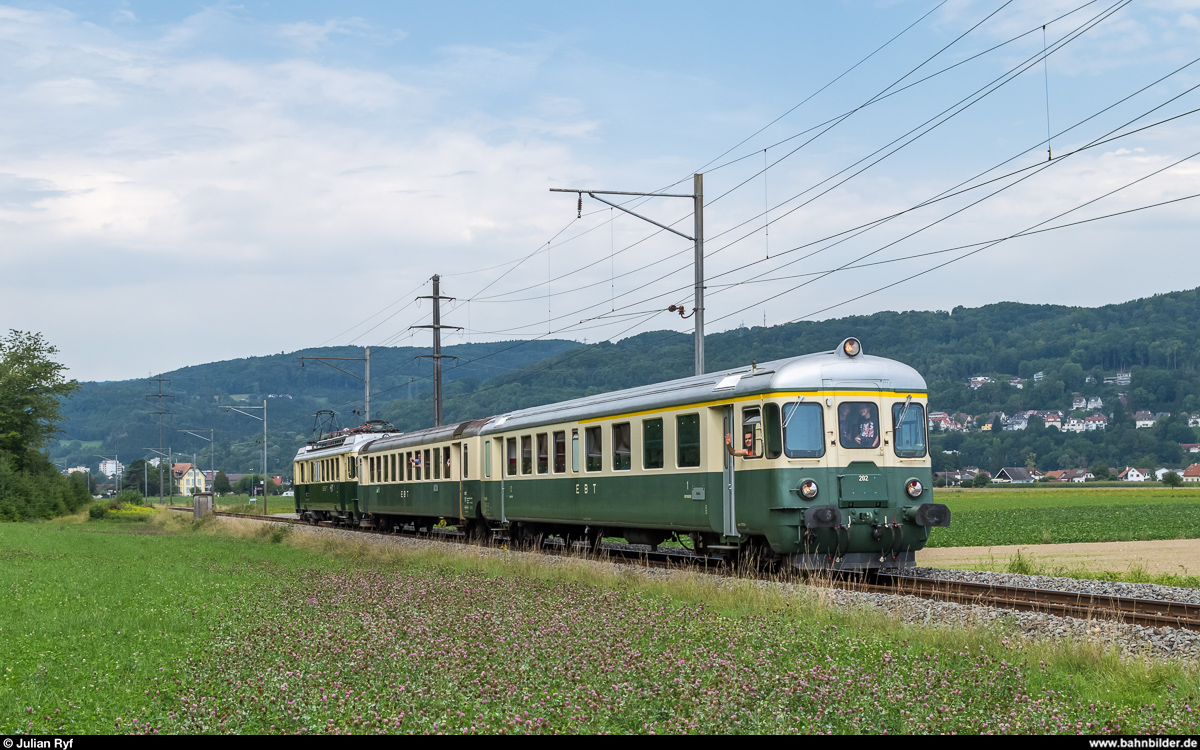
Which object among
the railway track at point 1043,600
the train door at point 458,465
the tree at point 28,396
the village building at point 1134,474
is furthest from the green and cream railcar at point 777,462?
the village building at point 1134,474

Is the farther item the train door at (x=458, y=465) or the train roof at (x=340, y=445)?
the train roof at (x=340, y=445)

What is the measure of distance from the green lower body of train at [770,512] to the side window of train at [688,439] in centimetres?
25

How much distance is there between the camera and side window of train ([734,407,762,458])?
16344 millimetres

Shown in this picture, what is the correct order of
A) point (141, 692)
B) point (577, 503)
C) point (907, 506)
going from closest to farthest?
1. point (141, 692)
2. point (907, 506)
3. point (577, 503)

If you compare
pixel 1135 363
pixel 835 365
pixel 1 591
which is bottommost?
pixel 1 591

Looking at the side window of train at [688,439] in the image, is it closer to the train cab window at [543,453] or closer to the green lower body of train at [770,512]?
the green lower body of train at [770,512]

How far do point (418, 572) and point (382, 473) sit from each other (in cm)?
2145

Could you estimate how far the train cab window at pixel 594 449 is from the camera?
2102 centimetres

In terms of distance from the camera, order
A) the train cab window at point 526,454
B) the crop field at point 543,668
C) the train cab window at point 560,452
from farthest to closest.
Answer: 1. the train cab window at point 526,454
2. the train cab window at point 560,452
3. the crop field at point 543,668

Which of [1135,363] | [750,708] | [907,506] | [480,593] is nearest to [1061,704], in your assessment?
[750,708]

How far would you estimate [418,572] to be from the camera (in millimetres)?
17531

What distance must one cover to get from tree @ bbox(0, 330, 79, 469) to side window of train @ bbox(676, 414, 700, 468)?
55.4 metres

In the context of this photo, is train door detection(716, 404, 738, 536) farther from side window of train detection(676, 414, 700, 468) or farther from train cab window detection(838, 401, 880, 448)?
train cab window detection(838, 401, 880, 448)
